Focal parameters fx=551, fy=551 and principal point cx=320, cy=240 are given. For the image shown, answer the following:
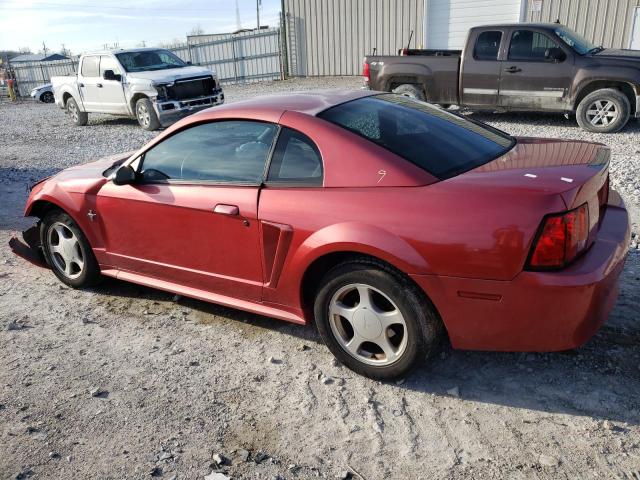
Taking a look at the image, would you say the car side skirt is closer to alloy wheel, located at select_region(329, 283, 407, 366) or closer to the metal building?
alloy wheel, located at select_region(329, 283, 407, 366)

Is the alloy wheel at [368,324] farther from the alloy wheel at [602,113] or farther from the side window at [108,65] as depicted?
the side window at [108,65]

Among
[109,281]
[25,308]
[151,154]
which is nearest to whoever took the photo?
[151,154]

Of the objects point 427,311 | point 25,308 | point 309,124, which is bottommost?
point 25,308

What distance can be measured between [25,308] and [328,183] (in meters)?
2.82

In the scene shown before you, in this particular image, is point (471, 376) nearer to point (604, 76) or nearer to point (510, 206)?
point (510, 206)

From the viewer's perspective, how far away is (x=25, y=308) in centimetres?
434

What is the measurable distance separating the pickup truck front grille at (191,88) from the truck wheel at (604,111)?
794cm

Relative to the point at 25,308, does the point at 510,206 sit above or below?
above

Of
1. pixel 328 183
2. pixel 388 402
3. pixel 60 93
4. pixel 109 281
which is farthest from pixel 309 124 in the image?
pixel 60 93

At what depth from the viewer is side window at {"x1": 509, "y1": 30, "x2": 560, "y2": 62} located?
9586 millimetres

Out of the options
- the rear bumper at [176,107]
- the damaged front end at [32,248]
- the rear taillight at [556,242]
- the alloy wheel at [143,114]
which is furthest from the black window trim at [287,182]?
the alloy wheel at [143,114]

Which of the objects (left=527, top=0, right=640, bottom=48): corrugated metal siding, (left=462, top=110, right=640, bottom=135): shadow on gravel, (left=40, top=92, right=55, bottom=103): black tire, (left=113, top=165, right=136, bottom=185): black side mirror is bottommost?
(left=40, top=92, right=55, bottom=103): black tire

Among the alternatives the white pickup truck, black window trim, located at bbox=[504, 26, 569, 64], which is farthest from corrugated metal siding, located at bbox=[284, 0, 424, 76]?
black window trim, located at bbox=[504, 26, 569, 64]

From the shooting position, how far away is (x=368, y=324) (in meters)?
3.01
